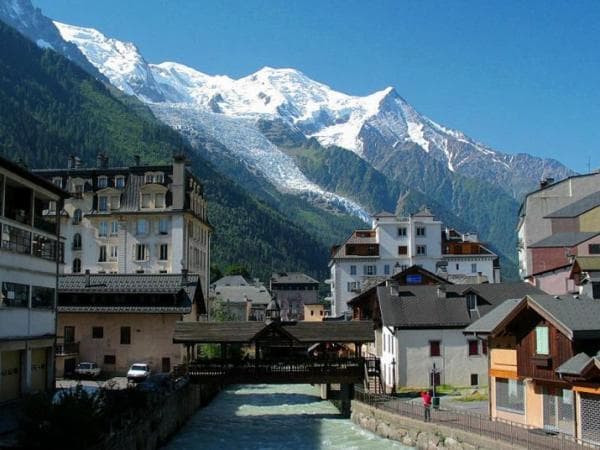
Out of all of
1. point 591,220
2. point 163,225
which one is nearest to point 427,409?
point 591,220

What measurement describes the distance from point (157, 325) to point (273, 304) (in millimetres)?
10540

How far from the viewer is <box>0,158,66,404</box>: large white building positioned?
3759cm

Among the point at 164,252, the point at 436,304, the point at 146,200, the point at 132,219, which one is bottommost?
the point at 436,304

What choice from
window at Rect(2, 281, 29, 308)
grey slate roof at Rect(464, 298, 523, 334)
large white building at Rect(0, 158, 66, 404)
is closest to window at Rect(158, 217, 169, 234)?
large white building at Rect(0, 158, 66, 404)

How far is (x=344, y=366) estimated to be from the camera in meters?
55.4

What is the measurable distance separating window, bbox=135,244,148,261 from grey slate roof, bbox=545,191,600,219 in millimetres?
40982

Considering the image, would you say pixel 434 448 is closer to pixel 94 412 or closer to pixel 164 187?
pixel 94 412

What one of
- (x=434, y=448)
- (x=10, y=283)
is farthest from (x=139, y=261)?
(x=434, y=448)

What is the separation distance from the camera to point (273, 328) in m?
55.3

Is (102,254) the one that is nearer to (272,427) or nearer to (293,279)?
(272,427)

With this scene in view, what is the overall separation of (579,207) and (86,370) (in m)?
49.0

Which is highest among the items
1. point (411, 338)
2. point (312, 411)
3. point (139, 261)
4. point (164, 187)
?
point (164, 187)

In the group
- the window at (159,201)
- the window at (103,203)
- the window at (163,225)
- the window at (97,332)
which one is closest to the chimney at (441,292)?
the window at (97,332)

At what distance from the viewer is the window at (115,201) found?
86000mm
